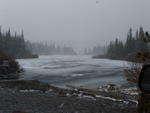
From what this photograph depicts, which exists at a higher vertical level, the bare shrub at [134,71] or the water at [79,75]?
the bare shrub at [134,71]

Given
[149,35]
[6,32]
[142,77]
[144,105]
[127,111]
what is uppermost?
[6,32]

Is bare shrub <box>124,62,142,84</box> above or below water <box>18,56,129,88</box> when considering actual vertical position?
above

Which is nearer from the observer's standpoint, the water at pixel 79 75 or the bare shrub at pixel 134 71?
the bare shrub at pixel 134 71

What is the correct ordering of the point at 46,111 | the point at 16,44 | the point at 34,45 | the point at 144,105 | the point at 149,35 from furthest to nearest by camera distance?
1. the point at 34,45
2. the point at 16,44
3. the point at 46,111
4. the point at 149,35
5. the point at 144,105

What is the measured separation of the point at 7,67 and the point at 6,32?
→ 70801mm

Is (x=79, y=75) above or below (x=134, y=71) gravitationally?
below

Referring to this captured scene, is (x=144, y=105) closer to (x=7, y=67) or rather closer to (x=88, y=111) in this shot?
(x=88, y=111)

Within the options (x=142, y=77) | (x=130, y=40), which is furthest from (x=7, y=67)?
(x=130, y=40)

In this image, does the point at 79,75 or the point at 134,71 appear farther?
the point at 79,75

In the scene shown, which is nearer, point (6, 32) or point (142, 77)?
point (142, 77)

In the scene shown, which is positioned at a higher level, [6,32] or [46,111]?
[6,32]

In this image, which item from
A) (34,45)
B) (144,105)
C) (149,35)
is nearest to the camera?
(144,105)

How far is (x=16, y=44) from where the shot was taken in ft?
323

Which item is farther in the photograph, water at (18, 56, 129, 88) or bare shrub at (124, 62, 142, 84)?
water at (18, 56, 129, 88)
